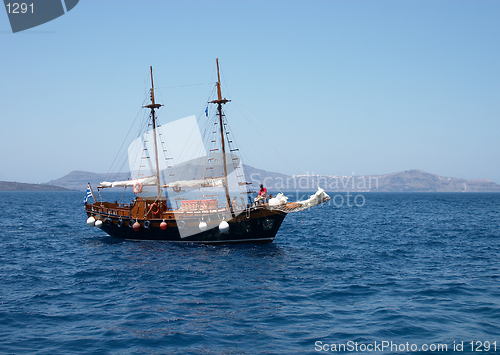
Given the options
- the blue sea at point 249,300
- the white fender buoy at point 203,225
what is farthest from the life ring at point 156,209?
the white fender buoy at point 203,225

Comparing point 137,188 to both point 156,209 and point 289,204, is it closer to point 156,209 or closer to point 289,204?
point 156,209

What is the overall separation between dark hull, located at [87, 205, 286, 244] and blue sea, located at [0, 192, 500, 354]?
1226 millimetres

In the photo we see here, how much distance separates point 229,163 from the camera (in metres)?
Answer: 34.2

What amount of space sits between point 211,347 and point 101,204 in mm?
28635

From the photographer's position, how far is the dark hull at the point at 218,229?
101 feet

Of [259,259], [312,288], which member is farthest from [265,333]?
[259,259]

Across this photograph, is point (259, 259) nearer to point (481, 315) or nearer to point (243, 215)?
point (243, 215)

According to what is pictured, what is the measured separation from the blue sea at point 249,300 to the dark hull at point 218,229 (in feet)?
4.02

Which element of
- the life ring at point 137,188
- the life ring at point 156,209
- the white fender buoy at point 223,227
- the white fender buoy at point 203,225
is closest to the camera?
the white fender buoy at point 223,227

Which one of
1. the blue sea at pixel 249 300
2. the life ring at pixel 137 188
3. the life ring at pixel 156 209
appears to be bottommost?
the blue sea at pixel 249 300

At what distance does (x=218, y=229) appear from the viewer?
31.3m

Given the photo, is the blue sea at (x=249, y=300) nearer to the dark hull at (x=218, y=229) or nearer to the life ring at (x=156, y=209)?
the dark hull at (x=218, y=229)

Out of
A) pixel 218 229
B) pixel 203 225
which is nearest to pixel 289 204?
pixel 218 229

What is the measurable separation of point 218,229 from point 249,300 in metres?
14.4
